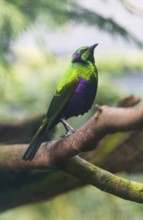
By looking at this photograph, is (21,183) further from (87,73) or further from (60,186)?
(87,73)

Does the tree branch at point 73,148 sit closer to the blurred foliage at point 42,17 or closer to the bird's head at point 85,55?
the bird's head at point 85,55

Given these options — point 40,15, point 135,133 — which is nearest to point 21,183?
point 135,133

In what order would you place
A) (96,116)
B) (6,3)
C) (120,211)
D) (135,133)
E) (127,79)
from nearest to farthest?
(96,116) < (135,133) < (6,3) < (120,211) < (127,79)

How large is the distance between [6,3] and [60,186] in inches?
21.9

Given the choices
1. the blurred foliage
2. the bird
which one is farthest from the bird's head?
the blurred foliage

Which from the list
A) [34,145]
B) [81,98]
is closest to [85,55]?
[81,98]

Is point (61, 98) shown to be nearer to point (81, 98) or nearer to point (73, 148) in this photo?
point (81, 98)

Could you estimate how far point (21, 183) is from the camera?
4.94ft

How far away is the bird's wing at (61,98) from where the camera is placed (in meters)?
1.09

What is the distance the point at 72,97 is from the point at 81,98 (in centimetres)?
2

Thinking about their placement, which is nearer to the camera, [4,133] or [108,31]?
[4,133]

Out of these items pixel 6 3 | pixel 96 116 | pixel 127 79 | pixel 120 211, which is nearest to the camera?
pixel 96 116

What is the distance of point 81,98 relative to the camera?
42.6 inches

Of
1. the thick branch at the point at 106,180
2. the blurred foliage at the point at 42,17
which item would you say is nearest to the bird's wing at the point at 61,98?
the thick branch at the point at 106,180
